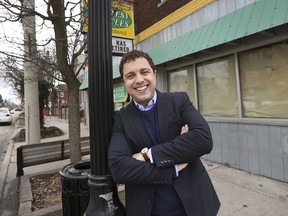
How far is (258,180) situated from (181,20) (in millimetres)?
4577

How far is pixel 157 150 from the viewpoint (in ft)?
5.12

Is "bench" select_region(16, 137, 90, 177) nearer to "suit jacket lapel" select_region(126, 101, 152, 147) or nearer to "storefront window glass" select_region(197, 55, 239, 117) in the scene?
"storefront window glass" select_region(197, 55, 239, 117)

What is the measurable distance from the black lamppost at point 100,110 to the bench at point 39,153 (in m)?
4.61

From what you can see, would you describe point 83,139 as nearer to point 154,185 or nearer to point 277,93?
point 277,93

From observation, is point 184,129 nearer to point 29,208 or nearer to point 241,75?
point 29,208

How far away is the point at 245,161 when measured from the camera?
5.37 metres

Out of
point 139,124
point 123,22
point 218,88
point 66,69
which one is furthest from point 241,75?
point 139,124

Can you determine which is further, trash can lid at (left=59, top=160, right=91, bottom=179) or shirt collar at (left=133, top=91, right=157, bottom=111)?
trash can lid at (left=59, top=160, right=91, bottom=179)

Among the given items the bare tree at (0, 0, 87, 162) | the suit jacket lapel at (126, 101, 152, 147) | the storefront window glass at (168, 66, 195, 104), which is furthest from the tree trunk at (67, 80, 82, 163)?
the suit jacket lapel at (126, 101, 152, 147)

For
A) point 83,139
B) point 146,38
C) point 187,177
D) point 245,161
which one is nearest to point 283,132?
point 245,161

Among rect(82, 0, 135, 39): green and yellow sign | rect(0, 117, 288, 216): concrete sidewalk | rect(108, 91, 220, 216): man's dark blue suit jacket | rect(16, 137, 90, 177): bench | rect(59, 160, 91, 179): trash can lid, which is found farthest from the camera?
rect(16, 137, 90, 177): bench

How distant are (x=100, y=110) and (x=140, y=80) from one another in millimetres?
375

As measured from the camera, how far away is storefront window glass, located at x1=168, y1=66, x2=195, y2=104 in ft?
23.0

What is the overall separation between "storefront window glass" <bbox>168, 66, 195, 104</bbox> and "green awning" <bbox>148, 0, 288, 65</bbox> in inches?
34.4
